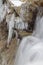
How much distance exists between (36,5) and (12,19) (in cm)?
36

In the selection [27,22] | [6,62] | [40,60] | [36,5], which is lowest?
[6,62]

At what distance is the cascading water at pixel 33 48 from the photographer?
1882mm

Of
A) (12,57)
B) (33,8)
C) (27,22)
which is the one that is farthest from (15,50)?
(33,8)

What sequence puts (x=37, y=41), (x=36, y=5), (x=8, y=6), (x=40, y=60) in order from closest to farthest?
(x=40, y=60), (x=37, y=41), (x=36, y=5), (x=8, y=6)

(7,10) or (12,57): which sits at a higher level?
(7,10)

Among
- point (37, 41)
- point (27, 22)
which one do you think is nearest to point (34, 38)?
point (37, 41)

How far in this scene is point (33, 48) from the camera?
2.04 meters

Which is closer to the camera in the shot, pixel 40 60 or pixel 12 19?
pixel 40 60

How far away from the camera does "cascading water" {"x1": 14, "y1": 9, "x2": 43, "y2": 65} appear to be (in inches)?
74.1

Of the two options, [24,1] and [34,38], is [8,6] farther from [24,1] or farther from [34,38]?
[34,38]

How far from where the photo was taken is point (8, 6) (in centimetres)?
274

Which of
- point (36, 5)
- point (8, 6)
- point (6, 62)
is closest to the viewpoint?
point (36, 5)

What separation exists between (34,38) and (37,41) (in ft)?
0.27

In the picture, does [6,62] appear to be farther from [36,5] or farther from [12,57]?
[36,5]
